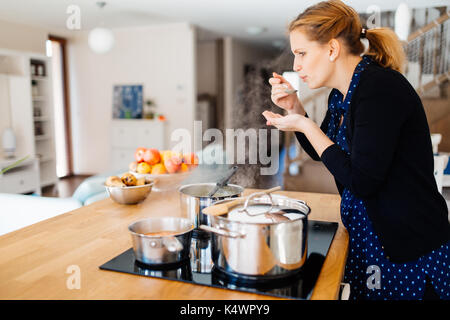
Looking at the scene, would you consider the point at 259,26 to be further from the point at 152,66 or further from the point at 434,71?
the point at 434,71

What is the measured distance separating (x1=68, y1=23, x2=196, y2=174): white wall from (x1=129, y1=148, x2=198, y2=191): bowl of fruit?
4.40 meters

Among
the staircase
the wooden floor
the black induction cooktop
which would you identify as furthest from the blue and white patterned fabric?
the wooden floor

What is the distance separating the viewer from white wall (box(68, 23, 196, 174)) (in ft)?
19.8

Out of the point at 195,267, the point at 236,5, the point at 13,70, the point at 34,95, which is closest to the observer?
the point at 195,267

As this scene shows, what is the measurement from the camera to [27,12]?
193 inches

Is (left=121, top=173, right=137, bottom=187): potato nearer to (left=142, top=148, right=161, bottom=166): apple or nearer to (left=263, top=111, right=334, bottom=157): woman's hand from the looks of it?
(left=142, top=148, right=161, bottom=166): apple

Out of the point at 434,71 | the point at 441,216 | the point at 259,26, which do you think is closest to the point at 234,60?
the point at 259,26

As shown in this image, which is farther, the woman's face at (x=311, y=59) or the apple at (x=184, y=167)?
the apple at (x=184, y=167)

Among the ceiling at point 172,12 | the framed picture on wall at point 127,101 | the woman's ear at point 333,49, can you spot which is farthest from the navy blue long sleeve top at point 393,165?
the framed picture on wall at point 127,101

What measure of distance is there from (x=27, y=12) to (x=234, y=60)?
12.6 ft

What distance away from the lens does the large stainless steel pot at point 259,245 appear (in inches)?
29.9

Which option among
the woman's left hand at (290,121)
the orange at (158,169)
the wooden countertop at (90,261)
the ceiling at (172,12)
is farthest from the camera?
the ceiling at (172,12)

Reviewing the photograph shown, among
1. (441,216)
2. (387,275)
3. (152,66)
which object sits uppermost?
(152,66)

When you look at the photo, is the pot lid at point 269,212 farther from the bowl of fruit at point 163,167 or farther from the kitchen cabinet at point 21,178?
the kitchen cabinet at point 21,178
